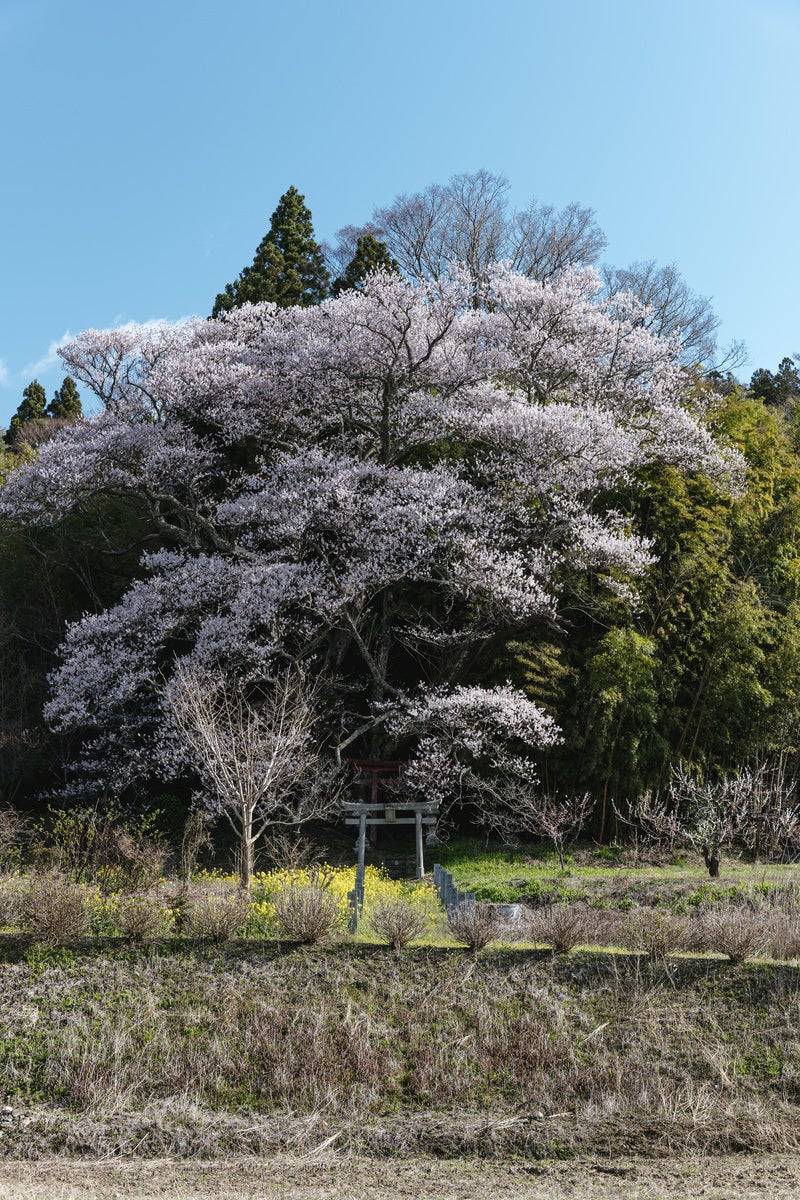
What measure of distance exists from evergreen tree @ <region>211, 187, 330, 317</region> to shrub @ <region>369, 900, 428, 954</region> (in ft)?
54.2

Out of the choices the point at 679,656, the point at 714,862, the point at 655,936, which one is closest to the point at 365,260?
the point at 679,656

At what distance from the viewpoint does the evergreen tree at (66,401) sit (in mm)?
33703

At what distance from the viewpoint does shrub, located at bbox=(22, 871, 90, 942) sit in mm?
8117

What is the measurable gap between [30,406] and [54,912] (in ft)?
97.3

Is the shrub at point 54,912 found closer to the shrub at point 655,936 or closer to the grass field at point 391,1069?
the grass field at point 391,1069

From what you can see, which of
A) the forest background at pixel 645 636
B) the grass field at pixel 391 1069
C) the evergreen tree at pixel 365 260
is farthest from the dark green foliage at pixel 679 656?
the evergreen tree at pixel 365 260

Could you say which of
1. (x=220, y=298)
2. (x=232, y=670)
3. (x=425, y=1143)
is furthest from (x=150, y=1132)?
(x=220, y=298)

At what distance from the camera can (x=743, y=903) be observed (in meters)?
10.8

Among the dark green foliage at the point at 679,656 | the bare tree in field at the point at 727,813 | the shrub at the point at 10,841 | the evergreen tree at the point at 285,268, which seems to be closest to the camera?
the shrub at the point at 10,841

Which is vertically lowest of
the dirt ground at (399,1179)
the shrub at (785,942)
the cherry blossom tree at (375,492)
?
the dirt ground at (399,1179)

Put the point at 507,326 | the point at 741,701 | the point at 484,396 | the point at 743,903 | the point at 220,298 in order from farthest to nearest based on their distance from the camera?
the point at 220,298 < the point at 507,326 < the point at 484,396 < the point at 741,701 < the point at 743,903

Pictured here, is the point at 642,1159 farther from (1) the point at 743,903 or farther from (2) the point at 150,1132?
(1) the point at 743,903

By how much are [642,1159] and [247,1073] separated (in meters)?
2.63

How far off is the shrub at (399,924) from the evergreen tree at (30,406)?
2988 centimetres
